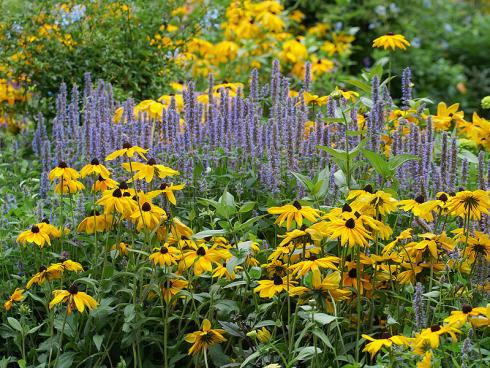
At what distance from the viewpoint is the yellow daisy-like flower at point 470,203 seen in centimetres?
284

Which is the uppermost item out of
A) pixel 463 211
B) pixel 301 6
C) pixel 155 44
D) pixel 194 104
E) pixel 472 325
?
pixel 301 6

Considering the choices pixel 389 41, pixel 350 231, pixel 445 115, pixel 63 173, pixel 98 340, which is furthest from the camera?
pixel 445 115

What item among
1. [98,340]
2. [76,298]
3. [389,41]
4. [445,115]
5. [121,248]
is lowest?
[98,340]

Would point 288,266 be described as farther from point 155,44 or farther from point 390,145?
point 155,44

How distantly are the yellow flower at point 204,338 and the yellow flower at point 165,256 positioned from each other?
0.72 feet

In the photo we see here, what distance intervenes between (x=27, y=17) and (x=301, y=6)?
401 centimetres

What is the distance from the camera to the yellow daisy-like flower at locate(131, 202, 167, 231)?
115 inches

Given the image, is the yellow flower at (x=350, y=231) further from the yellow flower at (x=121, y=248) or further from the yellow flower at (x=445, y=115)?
the yellow flower at (x=445, y=115)

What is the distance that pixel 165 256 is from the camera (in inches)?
113

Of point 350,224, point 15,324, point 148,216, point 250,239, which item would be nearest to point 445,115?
point 250,239

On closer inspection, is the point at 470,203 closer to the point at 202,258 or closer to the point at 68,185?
the point at 202,258

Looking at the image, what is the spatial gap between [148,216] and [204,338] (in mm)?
424

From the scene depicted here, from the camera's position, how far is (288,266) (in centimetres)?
278

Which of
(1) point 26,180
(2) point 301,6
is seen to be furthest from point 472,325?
(2) point 301,6
